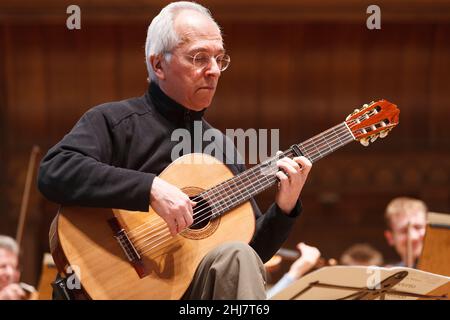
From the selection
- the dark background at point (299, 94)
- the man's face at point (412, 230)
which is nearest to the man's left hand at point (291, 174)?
the man's face at point (412, 230)

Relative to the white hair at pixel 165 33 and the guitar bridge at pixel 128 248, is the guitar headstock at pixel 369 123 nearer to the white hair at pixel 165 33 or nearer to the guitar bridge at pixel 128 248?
the white hair at pixel 165 33

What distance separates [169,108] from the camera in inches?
123

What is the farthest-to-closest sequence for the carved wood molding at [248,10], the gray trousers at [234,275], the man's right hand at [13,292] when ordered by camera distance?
1. the carved wood molding at [248,10]
2. the man's right hand at [13,292]
3. the gray trousers at [234,275]

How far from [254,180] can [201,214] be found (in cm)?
25

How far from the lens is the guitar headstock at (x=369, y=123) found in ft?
10.5

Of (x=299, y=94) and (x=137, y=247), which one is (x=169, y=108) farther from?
(x=299, y=94)

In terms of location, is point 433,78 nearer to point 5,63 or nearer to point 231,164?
point 5,63

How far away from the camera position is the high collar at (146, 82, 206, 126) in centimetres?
312

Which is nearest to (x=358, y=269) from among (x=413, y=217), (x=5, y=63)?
(x=413, y=217)

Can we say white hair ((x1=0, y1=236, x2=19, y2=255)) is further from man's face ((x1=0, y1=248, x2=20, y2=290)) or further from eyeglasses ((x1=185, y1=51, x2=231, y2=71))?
eyeglasses ((x1=185, y1=51, x2=231, y2=71))

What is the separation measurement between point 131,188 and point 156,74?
600 mm

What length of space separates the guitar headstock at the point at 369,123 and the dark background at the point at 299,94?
10.5ft

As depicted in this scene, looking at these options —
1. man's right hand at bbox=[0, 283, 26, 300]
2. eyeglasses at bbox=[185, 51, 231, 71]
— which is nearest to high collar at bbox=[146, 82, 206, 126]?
eyeglasses at bbox=[185, 51, 231, 71]

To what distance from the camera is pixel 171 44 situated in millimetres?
3092
